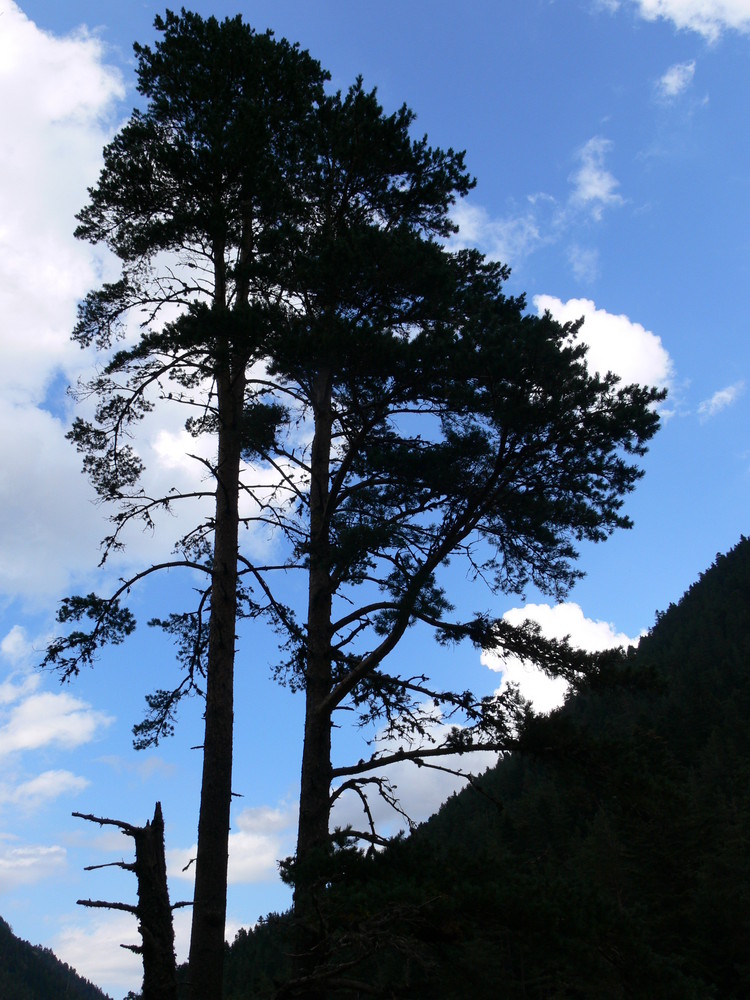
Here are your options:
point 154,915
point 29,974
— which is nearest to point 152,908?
point 154,915

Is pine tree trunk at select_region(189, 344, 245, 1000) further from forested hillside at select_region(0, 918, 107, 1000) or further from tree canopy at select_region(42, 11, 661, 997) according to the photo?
forested hillside at select_region(0, 918, 107, 1000)

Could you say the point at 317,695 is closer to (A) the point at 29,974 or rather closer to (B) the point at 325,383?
(B) the point at 325,383

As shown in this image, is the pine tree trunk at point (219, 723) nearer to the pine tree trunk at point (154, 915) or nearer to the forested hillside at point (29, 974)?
the pine tree trunk at point (154, 915)

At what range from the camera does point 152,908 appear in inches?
308

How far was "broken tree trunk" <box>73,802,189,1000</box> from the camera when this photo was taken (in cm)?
763

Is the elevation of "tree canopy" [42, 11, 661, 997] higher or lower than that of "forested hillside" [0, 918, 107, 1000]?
lower

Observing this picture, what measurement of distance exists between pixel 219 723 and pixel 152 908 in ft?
6.68

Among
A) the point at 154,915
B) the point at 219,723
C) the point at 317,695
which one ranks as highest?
the point at 317,695

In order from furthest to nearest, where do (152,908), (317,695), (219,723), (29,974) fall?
1. (29,974)
2. (317,695)
3. (219,723)
4. (152,908)

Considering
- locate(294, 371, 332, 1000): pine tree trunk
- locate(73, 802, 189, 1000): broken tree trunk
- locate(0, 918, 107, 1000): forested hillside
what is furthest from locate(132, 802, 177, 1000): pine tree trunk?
locate(0, 918, 107, 1000): forested hillside

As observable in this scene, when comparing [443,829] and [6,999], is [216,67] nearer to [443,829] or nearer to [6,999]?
[443,829]

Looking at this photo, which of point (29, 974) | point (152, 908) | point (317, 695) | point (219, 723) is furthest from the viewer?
point (29, 974)

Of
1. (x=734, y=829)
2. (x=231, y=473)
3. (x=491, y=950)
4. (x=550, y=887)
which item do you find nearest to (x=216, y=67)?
(x=231, y=473)

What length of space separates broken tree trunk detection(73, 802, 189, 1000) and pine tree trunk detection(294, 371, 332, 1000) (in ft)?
3.84
